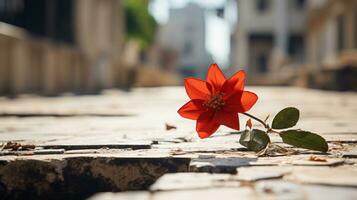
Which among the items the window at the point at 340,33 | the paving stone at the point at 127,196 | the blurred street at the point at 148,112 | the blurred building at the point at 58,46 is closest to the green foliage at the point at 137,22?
the blurred street at the point at 148,112

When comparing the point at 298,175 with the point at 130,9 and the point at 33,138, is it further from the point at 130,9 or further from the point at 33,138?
the point at 130,9

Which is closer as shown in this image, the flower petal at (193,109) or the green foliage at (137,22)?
the flower petal at (193,109)

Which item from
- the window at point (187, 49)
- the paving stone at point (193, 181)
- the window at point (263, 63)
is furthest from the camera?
the window at point (187, 49)

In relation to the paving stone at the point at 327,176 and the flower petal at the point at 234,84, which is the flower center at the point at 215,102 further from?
the paving stone at the point at 327,176

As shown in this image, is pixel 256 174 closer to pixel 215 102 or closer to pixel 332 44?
pixel 215 102

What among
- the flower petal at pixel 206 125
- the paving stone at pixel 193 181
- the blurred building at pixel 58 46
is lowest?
the paving stone at pixel 193 181

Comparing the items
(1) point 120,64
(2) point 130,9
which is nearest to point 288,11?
(2) point 130,9

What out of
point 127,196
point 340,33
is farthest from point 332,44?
point 127,196

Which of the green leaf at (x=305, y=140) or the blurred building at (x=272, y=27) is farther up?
the blurred building at (x=272, y=27)
